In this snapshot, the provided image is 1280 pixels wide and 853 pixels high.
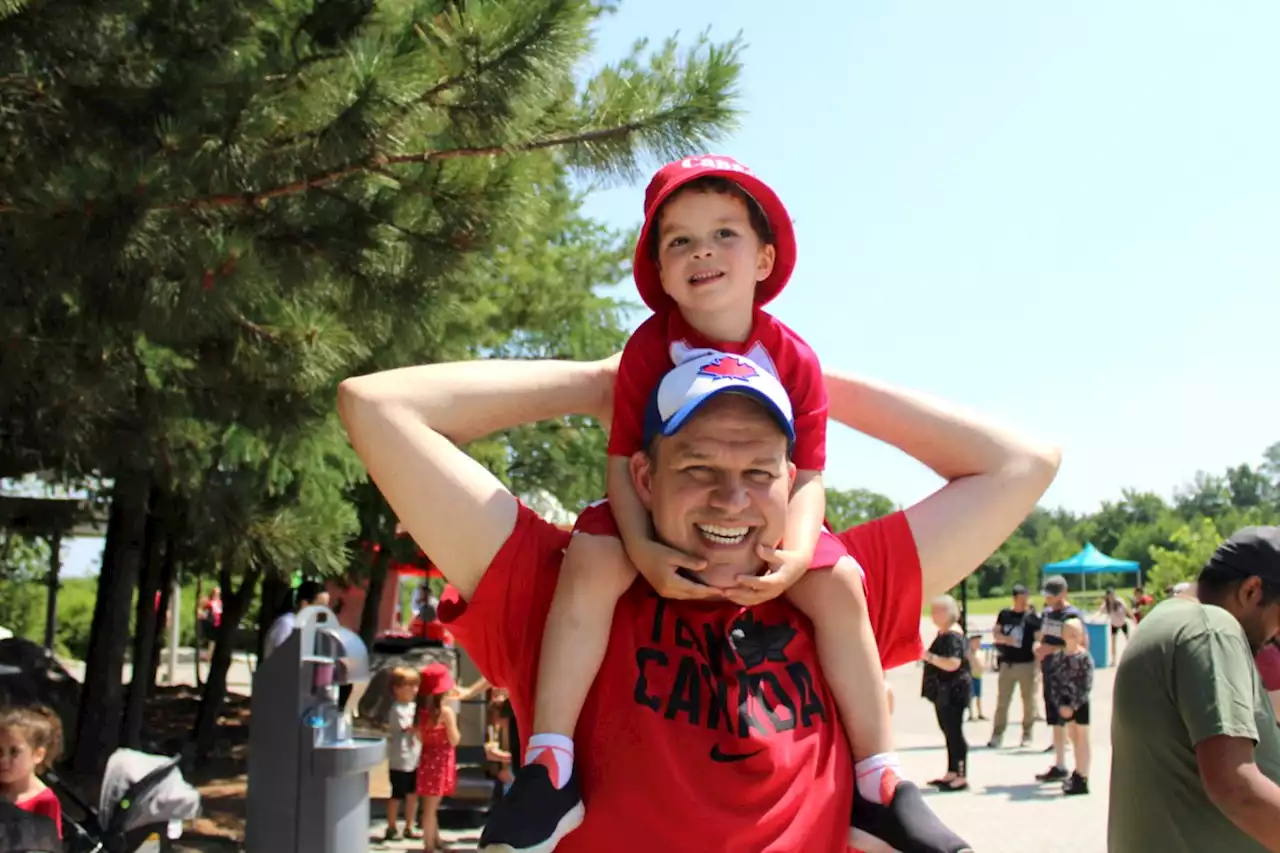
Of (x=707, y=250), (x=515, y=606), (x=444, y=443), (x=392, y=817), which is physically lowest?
(x=392, y=817)

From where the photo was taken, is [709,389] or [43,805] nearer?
[709,389]

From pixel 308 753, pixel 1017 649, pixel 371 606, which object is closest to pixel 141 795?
pixel 308 753

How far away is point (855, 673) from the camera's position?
1.77 meters

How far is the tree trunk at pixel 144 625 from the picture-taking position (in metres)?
10.5

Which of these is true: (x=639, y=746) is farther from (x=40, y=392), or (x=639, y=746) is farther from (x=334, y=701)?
(x=334, y=701)

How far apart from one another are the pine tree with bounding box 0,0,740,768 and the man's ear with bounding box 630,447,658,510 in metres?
2.89

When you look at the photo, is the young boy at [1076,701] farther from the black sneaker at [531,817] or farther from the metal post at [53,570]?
the metal post at [53,570]

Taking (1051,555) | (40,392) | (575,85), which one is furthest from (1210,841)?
(1051,555)

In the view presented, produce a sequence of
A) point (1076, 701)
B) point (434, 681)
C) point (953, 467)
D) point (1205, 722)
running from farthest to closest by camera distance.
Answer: point (1076, 701)
point (434, 681)
point (1205, 722)
point (953, 467)

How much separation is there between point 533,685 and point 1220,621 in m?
1.75

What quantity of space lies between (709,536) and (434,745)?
7.01m

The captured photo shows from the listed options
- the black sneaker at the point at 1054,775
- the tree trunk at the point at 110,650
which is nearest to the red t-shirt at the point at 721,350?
the tree trunk at the point at 110,650

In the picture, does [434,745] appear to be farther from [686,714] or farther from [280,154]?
[686,714]

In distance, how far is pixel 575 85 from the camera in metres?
4.77
